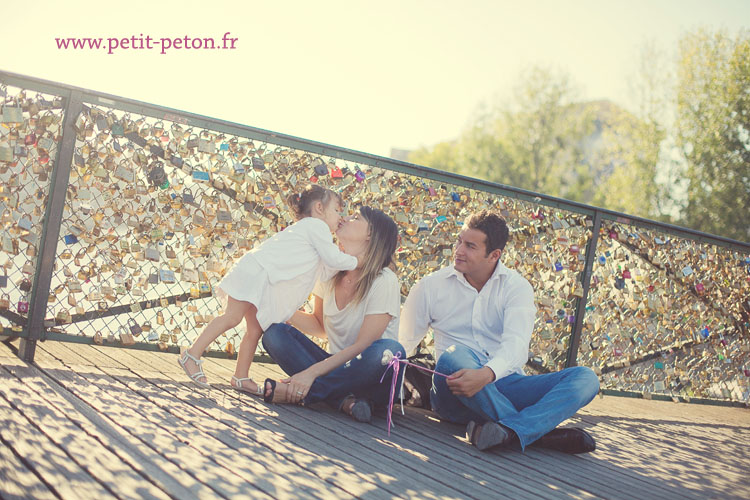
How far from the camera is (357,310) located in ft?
12.3

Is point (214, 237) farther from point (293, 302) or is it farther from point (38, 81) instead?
point (38, 81)

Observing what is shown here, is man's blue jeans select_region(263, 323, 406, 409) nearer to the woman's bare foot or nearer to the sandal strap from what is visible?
the woman's bare foot

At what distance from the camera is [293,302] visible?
3.83 meters

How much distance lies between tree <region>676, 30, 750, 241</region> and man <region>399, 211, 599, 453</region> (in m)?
20.6

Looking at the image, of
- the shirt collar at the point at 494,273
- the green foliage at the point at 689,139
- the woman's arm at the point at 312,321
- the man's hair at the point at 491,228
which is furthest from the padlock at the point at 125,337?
the green foliage at the point at 689,139

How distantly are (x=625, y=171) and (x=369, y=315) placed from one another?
81.6 feet

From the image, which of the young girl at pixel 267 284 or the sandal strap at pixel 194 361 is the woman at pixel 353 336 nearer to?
the young girl at pixel 267 284

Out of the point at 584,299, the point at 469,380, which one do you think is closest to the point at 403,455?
the point at 469,380

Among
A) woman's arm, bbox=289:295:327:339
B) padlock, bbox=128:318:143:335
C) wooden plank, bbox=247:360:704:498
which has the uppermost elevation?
woman's arm, bbox=289:295:327:339

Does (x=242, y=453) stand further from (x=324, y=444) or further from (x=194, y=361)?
(x=194, y=361)

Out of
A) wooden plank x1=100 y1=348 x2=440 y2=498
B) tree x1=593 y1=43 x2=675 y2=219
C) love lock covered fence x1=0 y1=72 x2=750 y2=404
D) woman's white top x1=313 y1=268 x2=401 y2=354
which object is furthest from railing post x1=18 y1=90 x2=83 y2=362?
tree x1=593 y1=43 x2=675 y2=219

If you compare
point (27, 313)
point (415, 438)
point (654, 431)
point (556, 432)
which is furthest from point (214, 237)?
point (654, 431)

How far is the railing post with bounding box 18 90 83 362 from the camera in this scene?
12.0 feet

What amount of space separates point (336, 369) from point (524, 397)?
103 cm
